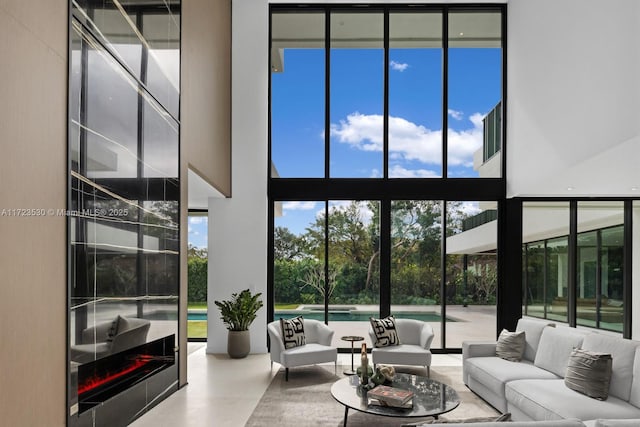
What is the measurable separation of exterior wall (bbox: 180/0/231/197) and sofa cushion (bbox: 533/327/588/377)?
4.48m

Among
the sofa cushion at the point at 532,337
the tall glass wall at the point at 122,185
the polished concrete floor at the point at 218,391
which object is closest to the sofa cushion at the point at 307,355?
the polished concrete floor at the point at 218,391

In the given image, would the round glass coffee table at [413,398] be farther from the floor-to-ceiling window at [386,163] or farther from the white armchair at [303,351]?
the floor-to-ceiling window at [386,163]

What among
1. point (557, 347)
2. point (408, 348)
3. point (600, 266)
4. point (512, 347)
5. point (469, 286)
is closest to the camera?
point (557, 347)

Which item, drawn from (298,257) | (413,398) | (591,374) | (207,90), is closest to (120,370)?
(413,398)

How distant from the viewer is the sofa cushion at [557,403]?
3688mm

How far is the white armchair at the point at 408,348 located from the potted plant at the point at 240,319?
2060mm

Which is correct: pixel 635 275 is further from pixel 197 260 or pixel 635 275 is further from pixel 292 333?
pixel 197 260

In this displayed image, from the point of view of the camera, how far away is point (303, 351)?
249 inches

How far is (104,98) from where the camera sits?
363 cm

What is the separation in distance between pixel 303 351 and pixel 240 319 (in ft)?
5.66

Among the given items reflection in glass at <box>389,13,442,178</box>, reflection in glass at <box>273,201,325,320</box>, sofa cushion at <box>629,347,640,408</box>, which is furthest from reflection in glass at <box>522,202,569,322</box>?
sofa cushion at <box>629,347,640,408</box>

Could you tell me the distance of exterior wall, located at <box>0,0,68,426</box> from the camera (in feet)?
8.04

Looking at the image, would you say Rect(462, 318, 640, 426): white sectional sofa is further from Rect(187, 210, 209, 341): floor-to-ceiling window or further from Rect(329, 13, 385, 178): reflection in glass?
Rect(187, 210, 209, 341): floor-to-ceiling window

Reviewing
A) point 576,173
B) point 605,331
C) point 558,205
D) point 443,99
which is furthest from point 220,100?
point 605,331
